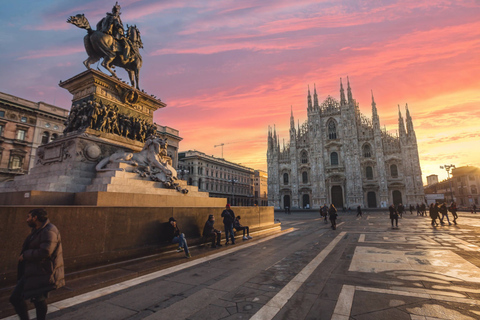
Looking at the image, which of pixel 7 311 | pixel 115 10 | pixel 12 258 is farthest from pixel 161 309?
pixel 115 10

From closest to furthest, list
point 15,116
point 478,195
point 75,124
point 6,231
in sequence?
1. point 6,231
2. point 75,124
3. point 15,116
4. point 478,195

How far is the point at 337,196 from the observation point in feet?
166

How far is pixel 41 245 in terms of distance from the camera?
2.47 meters

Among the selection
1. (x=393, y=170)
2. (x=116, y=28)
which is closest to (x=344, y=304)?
(x=116, y=28)

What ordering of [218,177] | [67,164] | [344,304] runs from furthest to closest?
1. [218,177]
2. [67,164]
3. [344,304]

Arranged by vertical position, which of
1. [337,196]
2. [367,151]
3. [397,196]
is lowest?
[397,196]

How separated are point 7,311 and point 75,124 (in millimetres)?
6379

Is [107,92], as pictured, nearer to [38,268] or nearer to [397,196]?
[38,268]

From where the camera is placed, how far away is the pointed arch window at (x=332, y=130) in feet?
175

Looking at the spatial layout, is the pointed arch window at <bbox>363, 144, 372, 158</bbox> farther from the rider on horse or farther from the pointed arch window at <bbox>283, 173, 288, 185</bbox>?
the rider on horse

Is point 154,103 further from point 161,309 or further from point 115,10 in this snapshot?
point 161,309

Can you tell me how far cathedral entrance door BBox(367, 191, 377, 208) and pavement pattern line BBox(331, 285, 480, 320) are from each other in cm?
5040

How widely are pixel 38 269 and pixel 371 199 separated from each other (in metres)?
54.1

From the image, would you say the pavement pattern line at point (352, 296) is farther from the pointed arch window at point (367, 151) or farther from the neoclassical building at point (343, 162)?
the pointed arch window at point (367, 151)
